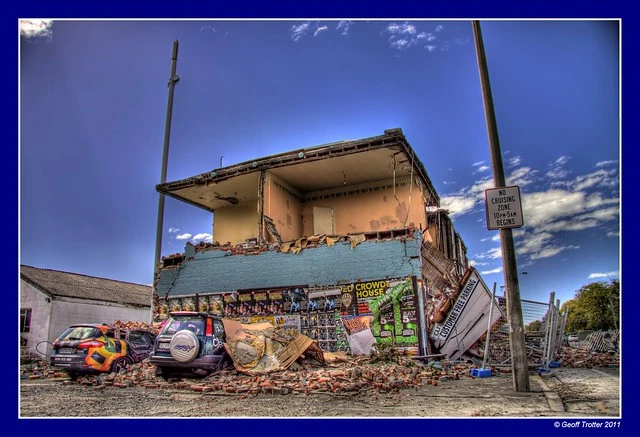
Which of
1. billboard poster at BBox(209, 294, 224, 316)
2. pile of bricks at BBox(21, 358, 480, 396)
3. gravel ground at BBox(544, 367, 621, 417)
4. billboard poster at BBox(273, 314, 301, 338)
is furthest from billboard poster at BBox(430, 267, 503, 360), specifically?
billboard poster at BBox(209, 294, 224, 316)

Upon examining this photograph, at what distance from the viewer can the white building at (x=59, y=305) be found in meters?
20.2

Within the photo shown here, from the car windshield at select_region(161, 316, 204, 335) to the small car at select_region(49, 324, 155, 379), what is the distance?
2291 millimetres

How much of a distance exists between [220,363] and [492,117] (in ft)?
25.2

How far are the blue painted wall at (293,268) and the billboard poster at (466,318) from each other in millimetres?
→ 1618

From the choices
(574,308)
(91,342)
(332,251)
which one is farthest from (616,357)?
(574,308)

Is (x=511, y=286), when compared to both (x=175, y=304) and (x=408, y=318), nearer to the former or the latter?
(x=408, y=318)

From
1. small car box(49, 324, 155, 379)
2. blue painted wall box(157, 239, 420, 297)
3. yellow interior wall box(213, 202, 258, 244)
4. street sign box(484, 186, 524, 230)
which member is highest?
yellow interior wall box(213, 202, 258, 244)

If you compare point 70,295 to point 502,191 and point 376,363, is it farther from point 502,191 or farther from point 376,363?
point 502,191

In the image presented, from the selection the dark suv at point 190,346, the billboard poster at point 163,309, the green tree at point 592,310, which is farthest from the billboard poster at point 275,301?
the green tree at point 592,310

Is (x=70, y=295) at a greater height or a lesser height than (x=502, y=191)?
lesser

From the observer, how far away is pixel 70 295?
2139cm

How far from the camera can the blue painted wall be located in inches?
567

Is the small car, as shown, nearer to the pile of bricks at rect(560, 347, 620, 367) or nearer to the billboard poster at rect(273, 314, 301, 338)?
the billboard poster at rect(273, 314, 301, 338)

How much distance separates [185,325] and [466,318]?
7839 mm
